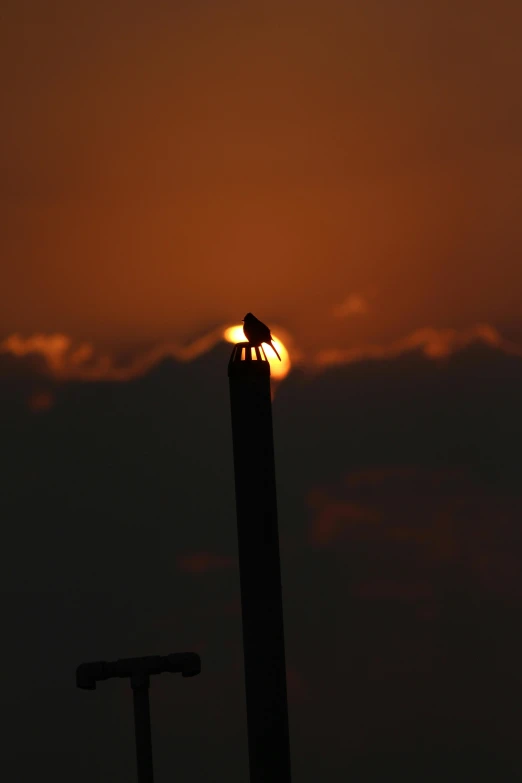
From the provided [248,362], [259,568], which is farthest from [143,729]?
[248,362]

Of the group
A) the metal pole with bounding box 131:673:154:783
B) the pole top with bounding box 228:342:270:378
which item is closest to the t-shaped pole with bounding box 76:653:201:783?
the metal pole with bounding box 131:673:154:783

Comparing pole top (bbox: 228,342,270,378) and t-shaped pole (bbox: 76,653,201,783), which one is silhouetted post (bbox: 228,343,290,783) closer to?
pole top (bbox: 228,342,270,378)

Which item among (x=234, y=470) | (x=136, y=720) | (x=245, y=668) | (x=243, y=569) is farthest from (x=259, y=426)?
(x=136, y=720)

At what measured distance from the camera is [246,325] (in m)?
26.2

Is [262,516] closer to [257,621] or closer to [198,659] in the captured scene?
[257,621]

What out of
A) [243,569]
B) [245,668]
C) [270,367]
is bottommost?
[245,668]

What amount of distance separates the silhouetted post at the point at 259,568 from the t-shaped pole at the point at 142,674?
3.38 m

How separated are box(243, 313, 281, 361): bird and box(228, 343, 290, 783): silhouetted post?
1.19 ft

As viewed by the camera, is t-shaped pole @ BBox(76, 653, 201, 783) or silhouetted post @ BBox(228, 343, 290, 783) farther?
silhouetted post @ BBox(228, 343, 290, 783)

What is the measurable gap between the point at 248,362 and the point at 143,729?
8.38 m

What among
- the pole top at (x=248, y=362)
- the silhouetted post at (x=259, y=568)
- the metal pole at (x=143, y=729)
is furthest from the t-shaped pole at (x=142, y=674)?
the pole top at (x=248, y=362)

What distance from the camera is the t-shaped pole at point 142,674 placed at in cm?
2119

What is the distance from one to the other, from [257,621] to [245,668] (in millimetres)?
1157

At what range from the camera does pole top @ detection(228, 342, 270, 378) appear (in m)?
25.6
